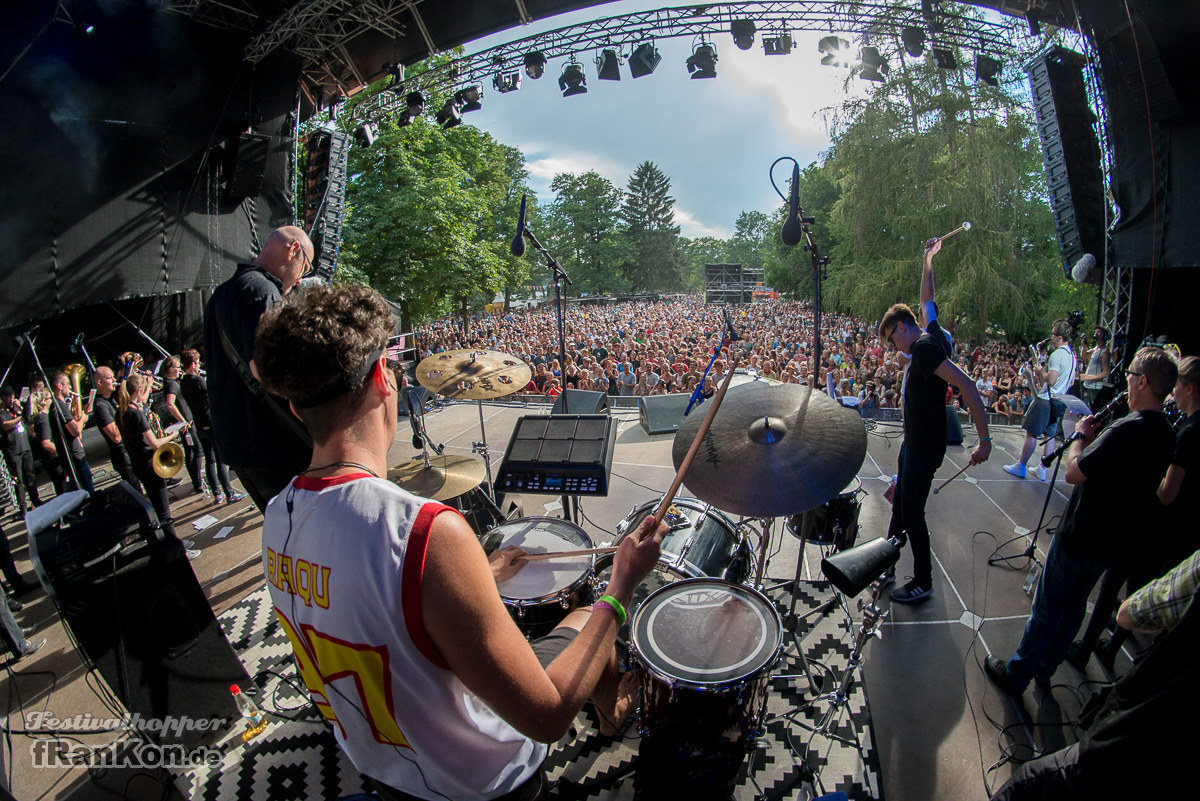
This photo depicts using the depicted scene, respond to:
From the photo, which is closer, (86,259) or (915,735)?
(915,735)

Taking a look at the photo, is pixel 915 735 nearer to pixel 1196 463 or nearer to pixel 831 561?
pixel 831 561

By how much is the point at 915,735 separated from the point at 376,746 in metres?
2.43

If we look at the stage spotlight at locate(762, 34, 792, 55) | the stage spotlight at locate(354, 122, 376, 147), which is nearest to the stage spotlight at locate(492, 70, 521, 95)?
the stage spotlight at locate(354, 122, 376, 147)

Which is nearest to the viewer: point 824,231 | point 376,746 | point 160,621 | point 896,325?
point 376,746

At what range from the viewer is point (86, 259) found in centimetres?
558

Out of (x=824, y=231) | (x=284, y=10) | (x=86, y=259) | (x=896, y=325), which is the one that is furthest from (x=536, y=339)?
(x=824, y=231)

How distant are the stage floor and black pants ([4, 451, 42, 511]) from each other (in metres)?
0.80

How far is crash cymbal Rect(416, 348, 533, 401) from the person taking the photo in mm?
3764

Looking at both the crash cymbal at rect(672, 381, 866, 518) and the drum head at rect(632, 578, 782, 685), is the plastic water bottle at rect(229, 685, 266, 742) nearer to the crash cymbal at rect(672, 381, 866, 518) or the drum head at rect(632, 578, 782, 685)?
the drum head at rect(632, 578, 782, 685)

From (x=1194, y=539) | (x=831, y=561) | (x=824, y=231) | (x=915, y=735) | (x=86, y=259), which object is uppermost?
(x=824, y=231)

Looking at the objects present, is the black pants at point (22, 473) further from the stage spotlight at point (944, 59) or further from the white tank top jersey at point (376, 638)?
the stage spotlight at point (944, 59)

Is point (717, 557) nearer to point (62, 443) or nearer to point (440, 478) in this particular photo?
point (440, 478)

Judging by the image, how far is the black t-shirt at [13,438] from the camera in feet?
17.4

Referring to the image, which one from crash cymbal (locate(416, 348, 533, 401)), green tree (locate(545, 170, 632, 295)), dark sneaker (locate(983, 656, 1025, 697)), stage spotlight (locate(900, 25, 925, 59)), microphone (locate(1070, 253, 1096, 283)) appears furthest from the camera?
green tree (locate(545, 170, 632, 295))
